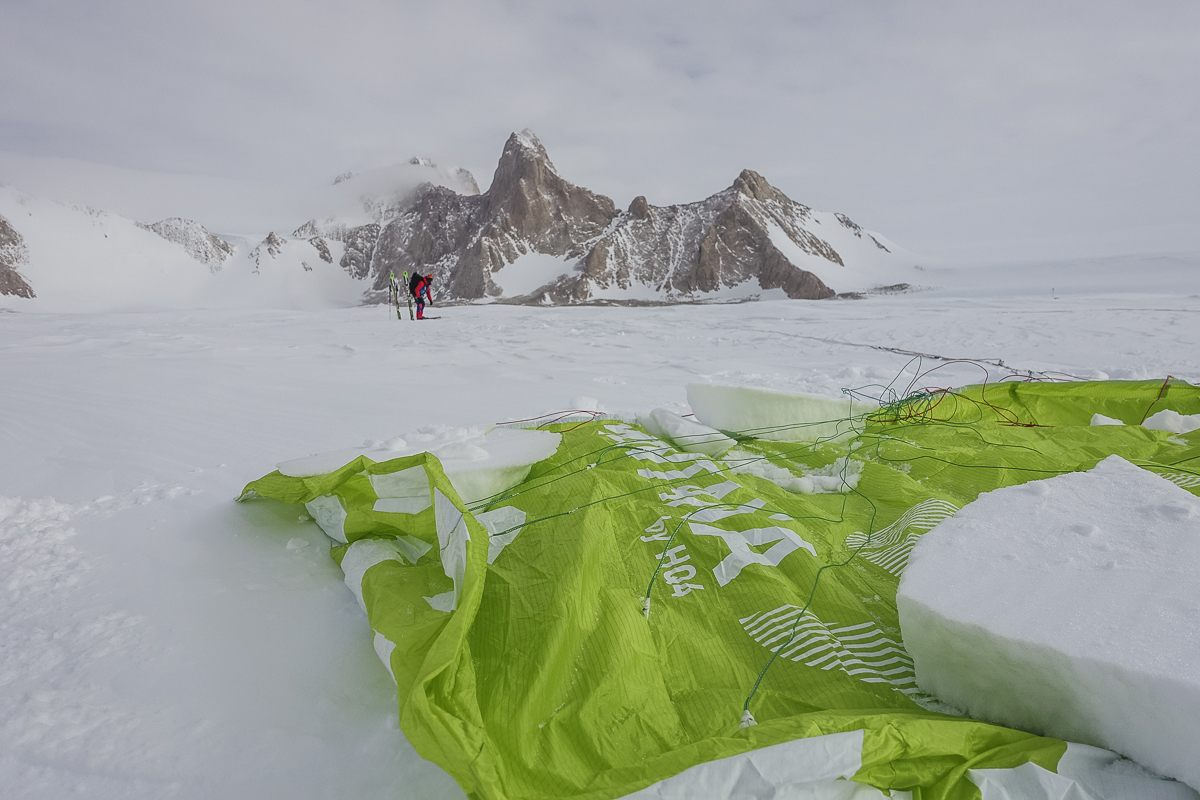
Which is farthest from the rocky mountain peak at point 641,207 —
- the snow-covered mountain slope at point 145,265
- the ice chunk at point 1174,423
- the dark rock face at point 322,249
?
the dark rock face at point 322,249

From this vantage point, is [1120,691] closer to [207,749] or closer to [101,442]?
[207,749]

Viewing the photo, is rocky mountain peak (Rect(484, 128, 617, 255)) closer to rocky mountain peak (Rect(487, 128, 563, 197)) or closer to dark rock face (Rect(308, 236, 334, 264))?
rocky mountain peak (Rect(487, 128, 563, 197))

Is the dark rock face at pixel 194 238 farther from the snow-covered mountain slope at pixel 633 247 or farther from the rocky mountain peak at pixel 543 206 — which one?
the rocky mountain peak at pixel 543 206

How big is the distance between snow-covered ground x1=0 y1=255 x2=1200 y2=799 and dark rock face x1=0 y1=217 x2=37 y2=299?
257ft

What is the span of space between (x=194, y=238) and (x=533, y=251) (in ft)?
218

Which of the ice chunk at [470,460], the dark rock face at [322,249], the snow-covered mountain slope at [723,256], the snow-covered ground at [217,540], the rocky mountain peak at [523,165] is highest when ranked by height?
the rocky mountain peak at [523,165]

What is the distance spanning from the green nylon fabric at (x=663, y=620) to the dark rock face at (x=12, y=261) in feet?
276

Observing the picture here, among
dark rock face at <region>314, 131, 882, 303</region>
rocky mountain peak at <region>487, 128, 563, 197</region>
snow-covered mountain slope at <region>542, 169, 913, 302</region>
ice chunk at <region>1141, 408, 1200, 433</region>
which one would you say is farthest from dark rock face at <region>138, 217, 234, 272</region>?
ice chunk at <region>1141, 408, 1200, 433</region>

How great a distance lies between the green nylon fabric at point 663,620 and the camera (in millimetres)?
848

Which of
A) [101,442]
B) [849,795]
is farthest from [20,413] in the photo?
[849,795]

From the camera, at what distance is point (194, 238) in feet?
288

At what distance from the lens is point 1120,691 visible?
2.77ft

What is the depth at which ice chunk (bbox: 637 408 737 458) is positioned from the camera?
2303 mm

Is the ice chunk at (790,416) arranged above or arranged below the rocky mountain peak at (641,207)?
below
